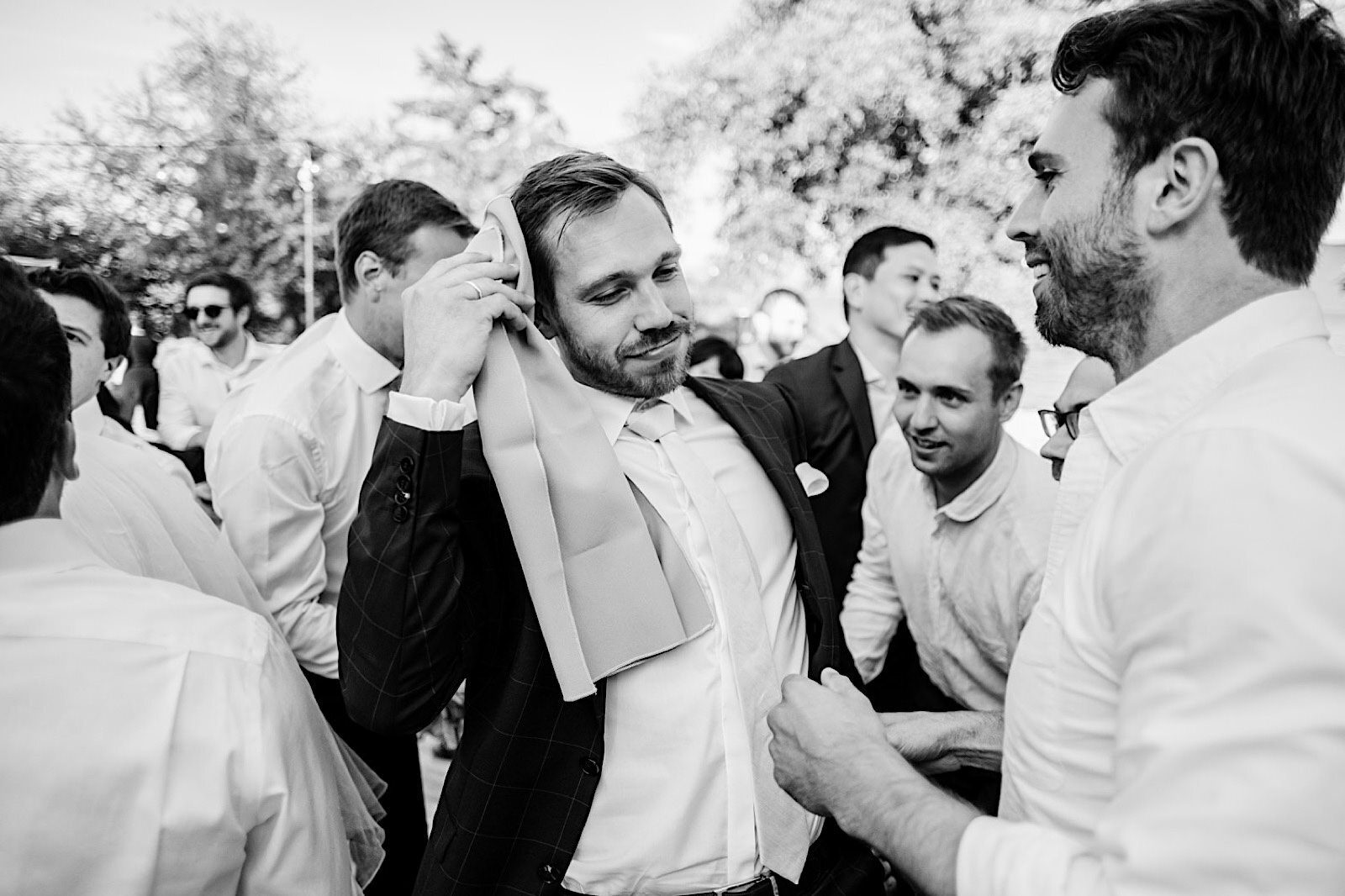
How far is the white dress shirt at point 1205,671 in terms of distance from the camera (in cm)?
80

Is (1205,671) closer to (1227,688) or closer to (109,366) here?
(1227,688)

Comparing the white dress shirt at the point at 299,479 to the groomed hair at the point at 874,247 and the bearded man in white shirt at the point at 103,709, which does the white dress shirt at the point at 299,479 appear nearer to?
the bearded man in white shirt at the point at 103,709

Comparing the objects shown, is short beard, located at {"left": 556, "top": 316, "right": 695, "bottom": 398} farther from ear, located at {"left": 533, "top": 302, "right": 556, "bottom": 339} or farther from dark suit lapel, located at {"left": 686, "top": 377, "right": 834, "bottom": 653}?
dark suit lapel, located at {"left": 686, "top": 377, "right": 834, "bottom": 653}

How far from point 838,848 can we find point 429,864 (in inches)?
32.9

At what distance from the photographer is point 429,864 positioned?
5.74 feet

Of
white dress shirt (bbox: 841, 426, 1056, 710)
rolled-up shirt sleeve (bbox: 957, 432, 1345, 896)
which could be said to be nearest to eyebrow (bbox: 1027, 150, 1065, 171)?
rolled-up shirt sleeve (bbox: 957, 432, 1345, 896)

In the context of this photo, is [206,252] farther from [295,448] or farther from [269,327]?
[295,448]

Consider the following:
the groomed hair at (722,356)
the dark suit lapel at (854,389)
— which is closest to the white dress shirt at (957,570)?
the dark suit lapel at (854,389)

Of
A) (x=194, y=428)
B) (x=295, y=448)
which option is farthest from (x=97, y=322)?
(x=194, y=428)

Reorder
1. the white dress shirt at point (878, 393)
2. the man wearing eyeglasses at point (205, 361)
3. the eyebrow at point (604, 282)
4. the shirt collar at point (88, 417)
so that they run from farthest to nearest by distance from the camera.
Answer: the man wearing eyeglasses at point (205, 361)
the white dress shirt at point (878, 393)
the shirt collar at point (88, 417)
the eyebrow at point (604, 282)

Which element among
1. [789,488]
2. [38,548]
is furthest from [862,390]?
[38,548]

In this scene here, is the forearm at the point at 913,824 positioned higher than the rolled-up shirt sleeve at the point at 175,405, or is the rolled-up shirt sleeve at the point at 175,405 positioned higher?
the forearm at the point at 913,824

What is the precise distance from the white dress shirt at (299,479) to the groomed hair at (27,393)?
1.51 m

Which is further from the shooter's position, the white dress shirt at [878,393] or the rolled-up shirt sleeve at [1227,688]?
the white dress shirt at [878,393]
